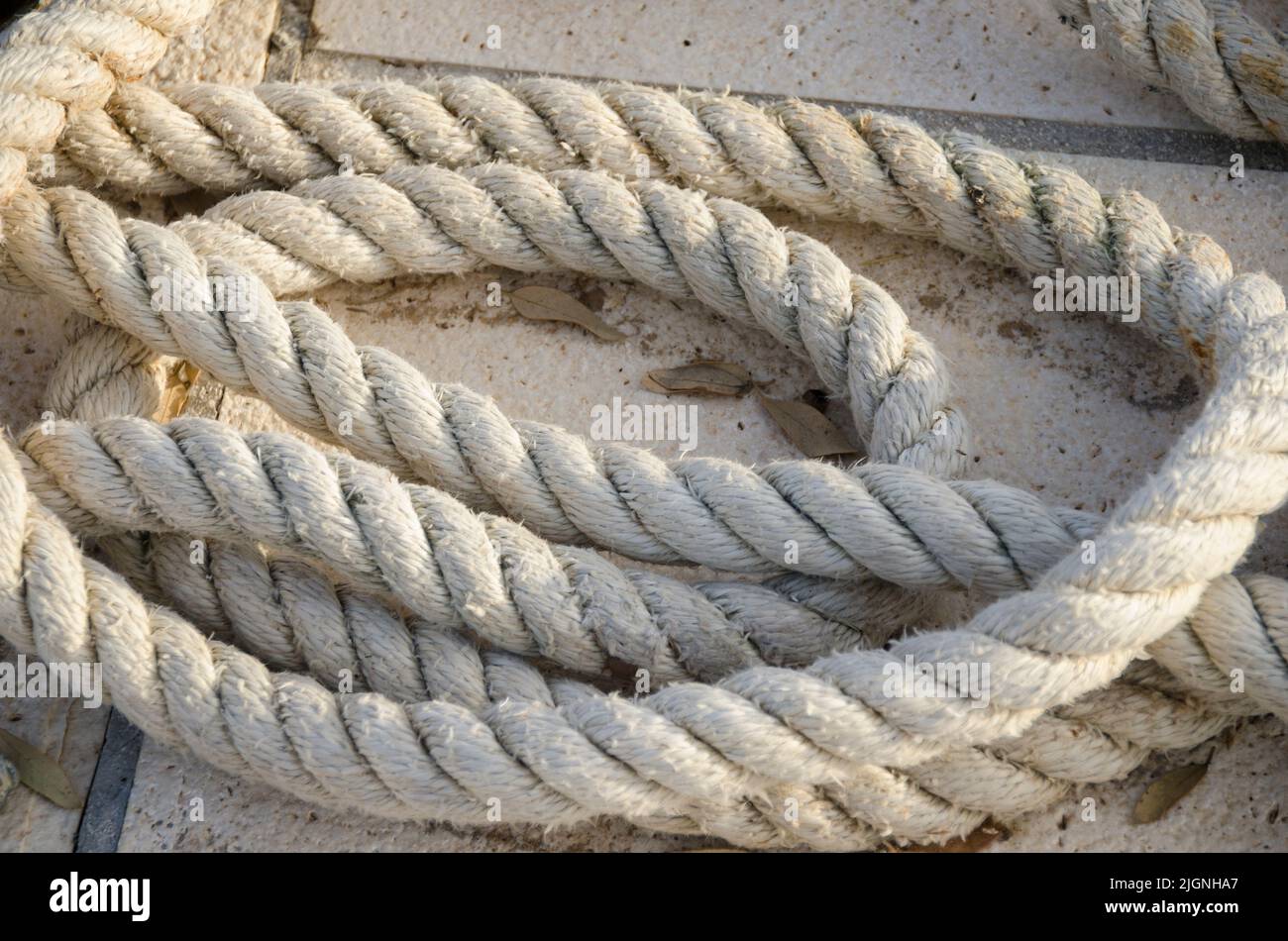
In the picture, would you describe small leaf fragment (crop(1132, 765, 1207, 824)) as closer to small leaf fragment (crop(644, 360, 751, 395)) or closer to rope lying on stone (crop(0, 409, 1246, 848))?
rope lying on stone (crop(0, 409, 1246, 848))

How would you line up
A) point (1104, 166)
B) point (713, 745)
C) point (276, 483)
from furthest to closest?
point (1104, 166), point (276, 483), point (713, 745)

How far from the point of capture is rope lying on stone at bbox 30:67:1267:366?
1613mm

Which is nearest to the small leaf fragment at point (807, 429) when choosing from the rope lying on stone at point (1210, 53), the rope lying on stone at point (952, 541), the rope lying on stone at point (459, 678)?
the rope lying on stone at point (952, 541)

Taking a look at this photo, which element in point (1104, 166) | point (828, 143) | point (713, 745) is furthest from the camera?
point (1104, 166)

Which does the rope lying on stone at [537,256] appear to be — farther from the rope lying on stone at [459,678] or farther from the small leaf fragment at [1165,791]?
the small leaf fragment at [1165,791]

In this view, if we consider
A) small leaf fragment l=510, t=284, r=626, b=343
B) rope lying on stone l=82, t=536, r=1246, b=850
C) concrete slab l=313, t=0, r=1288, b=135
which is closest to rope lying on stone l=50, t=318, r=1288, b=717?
rope lying on stone l=82, t=536, r=1246, b=850

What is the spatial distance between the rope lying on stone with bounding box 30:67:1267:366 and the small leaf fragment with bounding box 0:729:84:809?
0.60 metres

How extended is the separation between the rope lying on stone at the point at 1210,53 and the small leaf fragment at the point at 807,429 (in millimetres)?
641

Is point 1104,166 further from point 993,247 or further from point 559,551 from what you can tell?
point 559,551

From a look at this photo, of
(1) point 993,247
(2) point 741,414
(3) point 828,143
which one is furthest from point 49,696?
(1) point 993,247

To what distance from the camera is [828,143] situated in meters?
1.63

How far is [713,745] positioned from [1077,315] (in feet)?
2.58

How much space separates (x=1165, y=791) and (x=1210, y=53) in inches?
36.6

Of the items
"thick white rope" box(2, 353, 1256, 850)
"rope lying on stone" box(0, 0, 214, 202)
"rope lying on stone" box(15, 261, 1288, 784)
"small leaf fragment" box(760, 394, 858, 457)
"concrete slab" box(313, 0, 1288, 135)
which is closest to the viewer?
"rope lying on stone" box(15, 261, 1288, 784)
